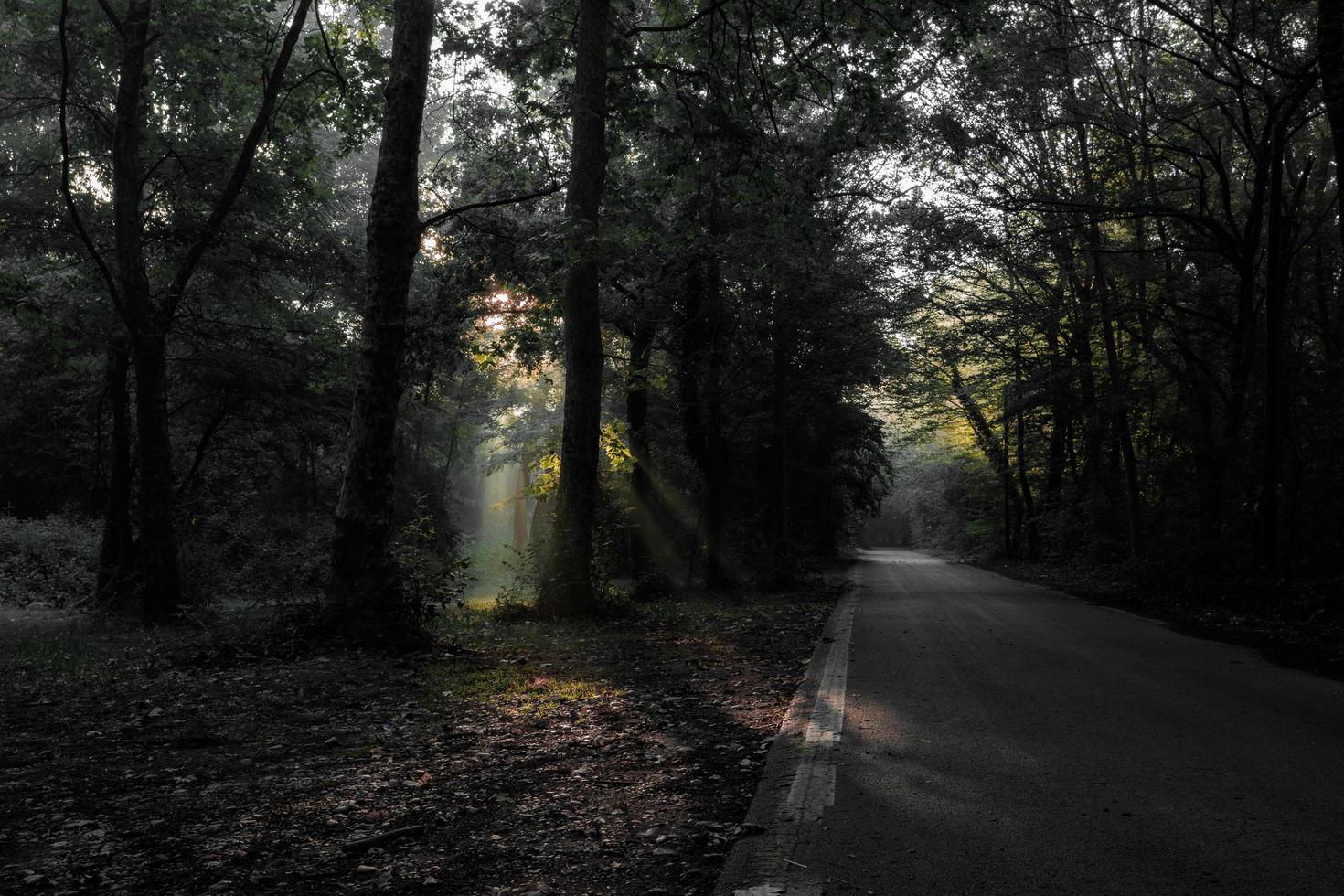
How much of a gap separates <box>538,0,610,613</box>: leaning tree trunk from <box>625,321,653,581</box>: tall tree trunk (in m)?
6.70

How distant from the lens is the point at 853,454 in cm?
3525

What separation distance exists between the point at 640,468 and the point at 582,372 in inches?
341

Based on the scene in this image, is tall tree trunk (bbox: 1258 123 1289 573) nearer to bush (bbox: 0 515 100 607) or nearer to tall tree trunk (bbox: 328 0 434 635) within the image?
tall tree trunk (bbox: 328 0 434 635)

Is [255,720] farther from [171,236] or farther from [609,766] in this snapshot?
[171,236]

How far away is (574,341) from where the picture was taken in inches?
499

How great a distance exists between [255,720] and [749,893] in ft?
13.9

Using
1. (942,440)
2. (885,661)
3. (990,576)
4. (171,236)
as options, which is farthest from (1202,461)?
(942,440)

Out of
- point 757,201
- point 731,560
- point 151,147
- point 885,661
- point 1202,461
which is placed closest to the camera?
point 885,661

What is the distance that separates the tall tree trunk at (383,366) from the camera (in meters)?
8.84

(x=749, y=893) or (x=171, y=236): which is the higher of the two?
(x=171, y=236)

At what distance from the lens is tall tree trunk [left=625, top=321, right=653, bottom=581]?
19803 millimetres

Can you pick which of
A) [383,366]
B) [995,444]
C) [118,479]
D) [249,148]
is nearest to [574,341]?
[383,366]

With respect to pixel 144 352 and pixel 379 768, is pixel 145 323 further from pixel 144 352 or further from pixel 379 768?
pixel 379 768

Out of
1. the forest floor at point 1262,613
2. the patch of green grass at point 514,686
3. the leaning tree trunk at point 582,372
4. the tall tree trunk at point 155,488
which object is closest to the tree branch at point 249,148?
the tall tree trunk at point 155,488
